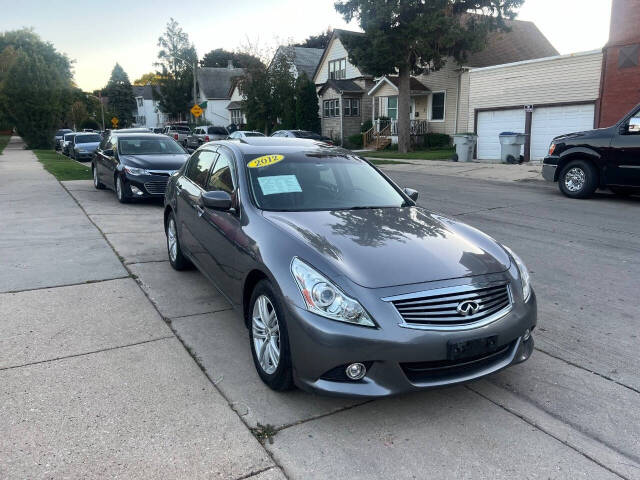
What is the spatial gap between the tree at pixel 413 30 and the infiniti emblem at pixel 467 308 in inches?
906

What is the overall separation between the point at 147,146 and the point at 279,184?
8.61 m

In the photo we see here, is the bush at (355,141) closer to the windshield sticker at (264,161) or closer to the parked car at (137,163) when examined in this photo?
the parked car at (137,163)

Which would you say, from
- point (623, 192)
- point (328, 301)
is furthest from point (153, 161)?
point (623, 192)

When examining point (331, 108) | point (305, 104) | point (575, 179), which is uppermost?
point (305, 104)

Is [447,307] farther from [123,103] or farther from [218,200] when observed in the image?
[123,103]

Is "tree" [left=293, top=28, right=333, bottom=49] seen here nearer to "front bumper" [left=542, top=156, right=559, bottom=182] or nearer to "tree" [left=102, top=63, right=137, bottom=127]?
"tree" [left=102, top=63, right=137, bottom=127]

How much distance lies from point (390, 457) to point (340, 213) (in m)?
1.93

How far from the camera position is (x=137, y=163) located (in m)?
11.0

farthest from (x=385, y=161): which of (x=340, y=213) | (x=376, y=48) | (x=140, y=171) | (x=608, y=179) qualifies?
(x=340, y=213)

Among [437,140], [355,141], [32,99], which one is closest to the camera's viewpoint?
[437,140]

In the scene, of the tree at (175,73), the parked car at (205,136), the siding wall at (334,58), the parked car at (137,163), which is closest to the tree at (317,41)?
the tree at (175,73)

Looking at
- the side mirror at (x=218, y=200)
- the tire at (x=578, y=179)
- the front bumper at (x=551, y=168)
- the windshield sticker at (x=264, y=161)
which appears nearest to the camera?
the side mirror at (x=218, y=200)

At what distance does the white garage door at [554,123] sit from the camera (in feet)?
64.5

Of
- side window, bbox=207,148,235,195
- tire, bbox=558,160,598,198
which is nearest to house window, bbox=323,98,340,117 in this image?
tire, bbox=558,160,598,198
